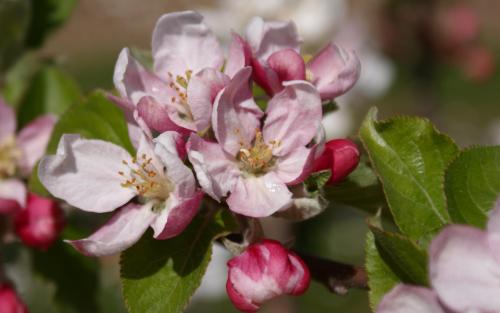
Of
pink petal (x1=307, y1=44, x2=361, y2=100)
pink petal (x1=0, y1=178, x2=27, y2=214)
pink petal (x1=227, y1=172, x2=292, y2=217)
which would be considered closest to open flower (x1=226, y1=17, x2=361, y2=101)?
pink petal (x1=307, y1=44, x2=361, y2=100)

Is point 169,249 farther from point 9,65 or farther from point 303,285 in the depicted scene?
point 9,65

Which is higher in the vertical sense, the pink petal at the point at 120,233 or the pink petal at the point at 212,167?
the pink petal at the point at 212,167

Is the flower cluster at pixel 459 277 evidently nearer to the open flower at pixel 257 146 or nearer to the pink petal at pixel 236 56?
the open flower at pixel 257 146

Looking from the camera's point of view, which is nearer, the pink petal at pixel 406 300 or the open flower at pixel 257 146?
the pink petal at pixel 406 300

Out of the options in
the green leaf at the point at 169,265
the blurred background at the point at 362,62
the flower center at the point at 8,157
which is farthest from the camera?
the blurred background at the point at 362,62

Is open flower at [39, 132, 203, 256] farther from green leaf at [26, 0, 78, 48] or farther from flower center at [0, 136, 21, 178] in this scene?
green leaf at [26, 0, 78, 48]

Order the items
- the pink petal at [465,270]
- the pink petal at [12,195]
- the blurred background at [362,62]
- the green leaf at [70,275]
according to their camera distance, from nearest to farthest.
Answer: the pink petal at [465,270], the pink petal at [12,195], the green leaf at [70,275], the blurred background at [362,62]

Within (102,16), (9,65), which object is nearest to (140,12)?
(102,16)

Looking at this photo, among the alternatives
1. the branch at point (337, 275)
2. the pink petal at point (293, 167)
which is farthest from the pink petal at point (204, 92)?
the branch at point (337, 275)
